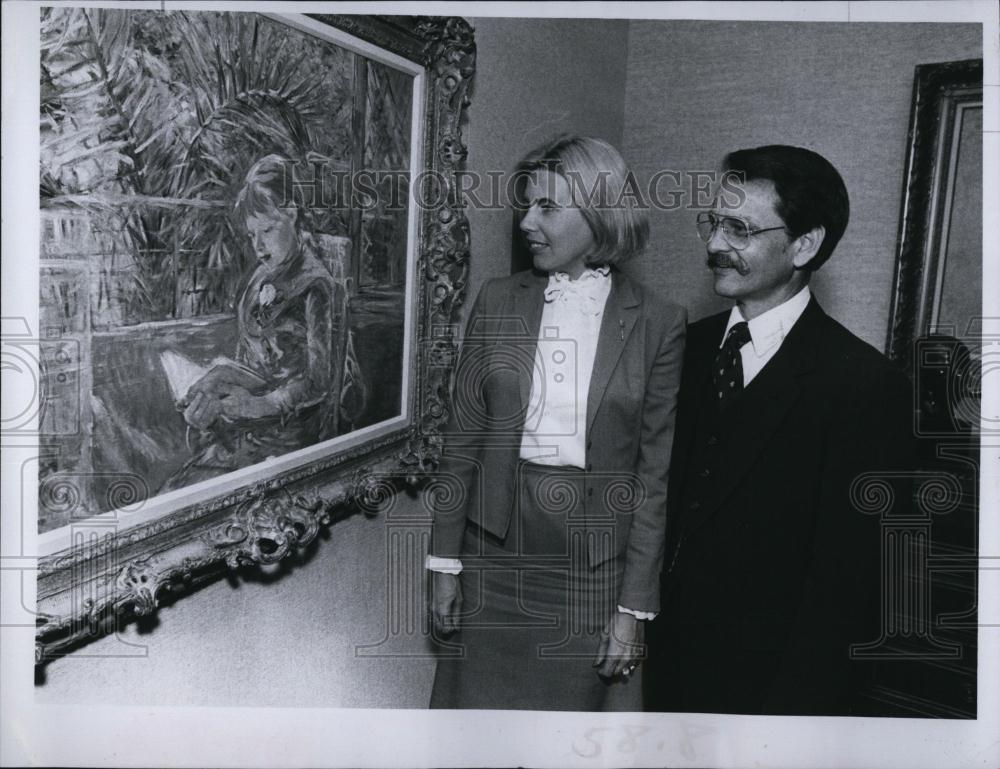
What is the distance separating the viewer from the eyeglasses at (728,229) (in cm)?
172

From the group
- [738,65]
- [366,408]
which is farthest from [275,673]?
[738,65]

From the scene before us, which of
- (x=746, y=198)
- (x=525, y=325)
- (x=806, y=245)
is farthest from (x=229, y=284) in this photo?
(x=806, y=245)

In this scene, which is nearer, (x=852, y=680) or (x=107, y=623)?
(x=107, y=623)

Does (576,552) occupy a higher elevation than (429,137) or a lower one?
lower

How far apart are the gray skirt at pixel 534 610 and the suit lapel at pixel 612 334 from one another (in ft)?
0.50

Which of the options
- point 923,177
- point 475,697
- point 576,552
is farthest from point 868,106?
point 475,697

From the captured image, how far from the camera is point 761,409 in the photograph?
1703 mm

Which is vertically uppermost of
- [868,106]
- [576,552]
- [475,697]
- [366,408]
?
[868,106]

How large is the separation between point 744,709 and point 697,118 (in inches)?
46.8

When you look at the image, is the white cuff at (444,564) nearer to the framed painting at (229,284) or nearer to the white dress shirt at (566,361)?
the framed painting at (229,284)

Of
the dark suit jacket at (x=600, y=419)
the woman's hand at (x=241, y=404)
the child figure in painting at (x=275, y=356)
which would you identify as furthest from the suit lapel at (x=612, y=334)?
the woman's hand at (x=241, y=404)

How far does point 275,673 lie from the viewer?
1.77 meters

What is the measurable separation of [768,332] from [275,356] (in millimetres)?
942

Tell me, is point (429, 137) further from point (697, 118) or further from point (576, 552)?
point (576, 552)
